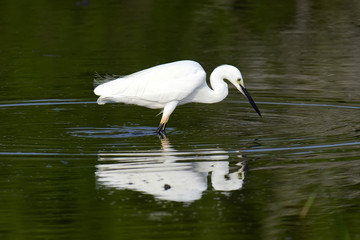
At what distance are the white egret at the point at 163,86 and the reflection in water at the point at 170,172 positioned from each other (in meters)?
1.26

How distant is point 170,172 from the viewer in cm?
819

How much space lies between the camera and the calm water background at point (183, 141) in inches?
267

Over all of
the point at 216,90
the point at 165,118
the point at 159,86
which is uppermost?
the point at 159,86

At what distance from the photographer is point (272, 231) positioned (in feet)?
21.1

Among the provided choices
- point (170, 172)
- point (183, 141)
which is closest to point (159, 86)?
point (183, 141)

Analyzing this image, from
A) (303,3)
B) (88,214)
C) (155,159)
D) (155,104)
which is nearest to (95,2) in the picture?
(303,3)

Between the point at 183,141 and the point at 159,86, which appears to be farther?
the point at 159,86

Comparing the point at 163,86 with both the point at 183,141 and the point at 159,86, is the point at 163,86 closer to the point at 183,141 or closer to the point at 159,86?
the point at 159,86

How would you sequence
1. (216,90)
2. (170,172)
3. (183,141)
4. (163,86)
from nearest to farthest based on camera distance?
(170,172) → (183,141) → (163,86) → (216,90)

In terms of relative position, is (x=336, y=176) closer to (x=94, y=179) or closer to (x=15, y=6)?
(x=94, y=179)

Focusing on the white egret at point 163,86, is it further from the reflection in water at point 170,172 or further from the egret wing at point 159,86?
the reflection in water at point 170,172

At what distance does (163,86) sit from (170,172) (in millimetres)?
2388

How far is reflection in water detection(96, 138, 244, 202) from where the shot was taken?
7630 mm

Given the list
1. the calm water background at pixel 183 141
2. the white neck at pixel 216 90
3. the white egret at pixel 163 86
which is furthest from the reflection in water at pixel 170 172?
the white neck at pixel 216 90
